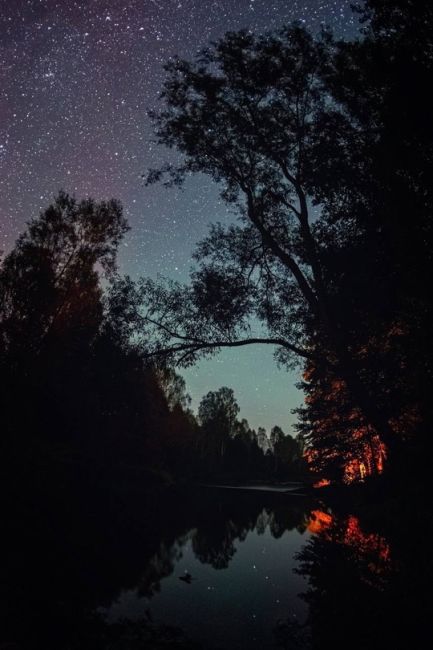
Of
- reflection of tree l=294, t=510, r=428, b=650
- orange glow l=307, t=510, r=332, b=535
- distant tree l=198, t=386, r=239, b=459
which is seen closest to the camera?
reflection of tree l=294, t=510, r=428, b=650

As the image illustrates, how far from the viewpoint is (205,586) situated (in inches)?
305

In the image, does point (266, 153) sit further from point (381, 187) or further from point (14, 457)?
point (14, 457)

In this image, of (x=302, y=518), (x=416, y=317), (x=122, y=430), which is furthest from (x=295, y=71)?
(x=122, y=430)

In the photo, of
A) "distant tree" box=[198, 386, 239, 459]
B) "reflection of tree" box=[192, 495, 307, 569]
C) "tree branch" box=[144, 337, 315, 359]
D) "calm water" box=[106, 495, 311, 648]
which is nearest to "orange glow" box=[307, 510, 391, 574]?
"reflection of tree" box=[192, 495, 307, 569]

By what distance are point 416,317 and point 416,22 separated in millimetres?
6642

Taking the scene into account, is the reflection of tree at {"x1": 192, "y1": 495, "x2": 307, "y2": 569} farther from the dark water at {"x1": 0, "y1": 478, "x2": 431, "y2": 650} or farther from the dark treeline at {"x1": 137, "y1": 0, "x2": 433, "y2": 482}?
the dark treeline at {"x1": 137, "y1": 0, "x2": 433, "y2": 482}

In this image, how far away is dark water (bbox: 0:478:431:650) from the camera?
4.82m

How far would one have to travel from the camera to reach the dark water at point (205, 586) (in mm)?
4820

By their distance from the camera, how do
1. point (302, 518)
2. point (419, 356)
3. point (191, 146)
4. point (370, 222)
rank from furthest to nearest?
point (302, 518) < point (191, 146) < point (370, 222) < point (419, 356)

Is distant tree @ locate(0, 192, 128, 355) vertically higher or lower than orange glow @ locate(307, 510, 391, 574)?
higher

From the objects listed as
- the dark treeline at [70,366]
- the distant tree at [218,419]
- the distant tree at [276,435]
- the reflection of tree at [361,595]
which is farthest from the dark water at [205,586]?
the distant tree at [276,435]

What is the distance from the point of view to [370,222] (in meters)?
10.4

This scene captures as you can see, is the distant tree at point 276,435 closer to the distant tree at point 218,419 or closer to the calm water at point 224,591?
the distant tree at point 218,419

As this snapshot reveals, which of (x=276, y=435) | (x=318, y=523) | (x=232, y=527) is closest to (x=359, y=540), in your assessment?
(x=318, y=523)
